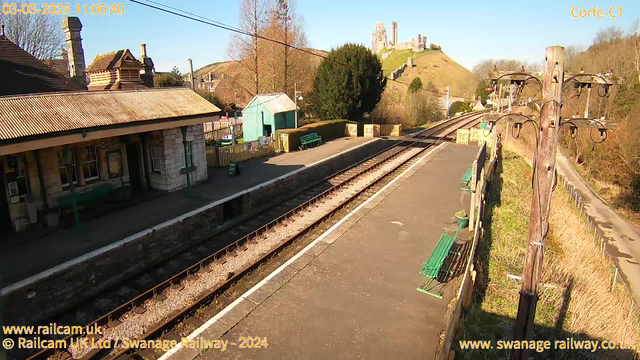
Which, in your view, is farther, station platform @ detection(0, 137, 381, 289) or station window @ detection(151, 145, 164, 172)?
station window @ detection(151, 145, 164, 172)

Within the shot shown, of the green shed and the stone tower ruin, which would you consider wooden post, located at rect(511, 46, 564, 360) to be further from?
the stone tower ruin

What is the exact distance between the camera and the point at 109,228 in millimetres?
10836

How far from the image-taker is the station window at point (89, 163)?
40.8ft

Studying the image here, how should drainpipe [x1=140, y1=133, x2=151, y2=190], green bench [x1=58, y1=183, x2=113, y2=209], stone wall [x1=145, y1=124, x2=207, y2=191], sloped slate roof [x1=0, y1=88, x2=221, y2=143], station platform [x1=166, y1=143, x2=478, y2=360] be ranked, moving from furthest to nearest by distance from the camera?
1. drainpipe [x1=140, y1=133, x2=151, y2=190]
2. stone wall [x1=145, y1=124, x2=207, y2=191]
3. green bench [x1=58, y1=183, x2=113, y2=209]
4. sloped slate roof [x1=0, y1=88, x2=221, y2=143]
5. station platform [x1=166, y1=143, x2=478, y2=360]

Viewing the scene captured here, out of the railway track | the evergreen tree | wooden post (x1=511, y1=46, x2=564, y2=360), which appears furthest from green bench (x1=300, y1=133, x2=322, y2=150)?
wooden post (x1=511, y1=46, x2=564, y2=360)

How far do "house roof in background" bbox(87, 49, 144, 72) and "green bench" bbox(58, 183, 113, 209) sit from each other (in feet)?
34.9

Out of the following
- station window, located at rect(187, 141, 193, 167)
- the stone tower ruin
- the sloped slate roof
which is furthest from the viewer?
the stone tower ruin

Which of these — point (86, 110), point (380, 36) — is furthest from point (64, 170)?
point (380, 36)

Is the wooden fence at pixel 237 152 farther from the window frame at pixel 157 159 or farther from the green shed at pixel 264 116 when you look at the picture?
the window frame at pixel 157 159

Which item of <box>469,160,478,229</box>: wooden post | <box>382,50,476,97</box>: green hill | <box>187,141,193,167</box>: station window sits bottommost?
<box>469,160,478,229</box>: wooden post

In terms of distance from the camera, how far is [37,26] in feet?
108

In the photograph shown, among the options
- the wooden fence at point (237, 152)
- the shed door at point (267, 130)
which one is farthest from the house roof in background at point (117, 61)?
the shed door at point (267, 130)

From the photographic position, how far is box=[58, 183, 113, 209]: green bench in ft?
37.7

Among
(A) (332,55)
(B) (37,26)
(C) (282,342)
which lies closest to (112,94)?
(C) (282,342)
